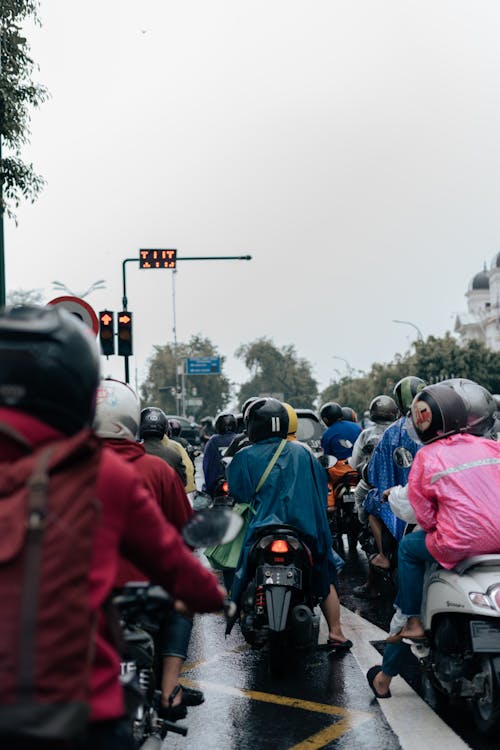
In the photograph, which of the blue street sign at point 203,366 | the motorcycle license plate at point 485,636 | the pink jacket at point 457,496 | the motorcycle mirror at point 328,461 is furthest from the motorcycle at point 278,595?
the blue street sign at point 203,366

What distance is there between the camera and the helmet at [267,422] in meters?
6.24

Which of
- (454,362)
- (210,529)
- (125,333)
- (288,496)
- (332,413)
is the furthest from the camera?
(454,362)

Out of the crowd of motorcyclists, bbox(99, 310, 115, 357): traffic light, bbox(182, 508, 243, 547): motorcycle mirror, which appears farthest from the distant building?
bbox(182, 508, 243, 547): motorcycle mirror

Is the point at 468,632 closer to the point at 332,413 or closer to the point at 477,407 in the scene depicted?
the point at 477,407

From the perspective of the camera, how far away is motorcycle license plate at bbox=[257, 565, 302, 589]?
5.62 meters

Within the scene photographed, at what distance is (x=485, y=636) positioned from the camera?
4438 mm

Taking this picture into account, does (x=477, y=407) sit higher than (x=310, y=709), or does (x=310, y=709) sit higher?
(x=477, y=407)

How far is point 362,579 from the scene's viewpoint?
953 centimetres

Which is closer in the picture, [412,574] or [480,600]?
[480,600]

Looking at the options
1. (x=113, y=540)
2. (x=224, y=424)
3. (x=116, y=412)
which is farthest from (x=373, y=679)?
(x=224, y=424)

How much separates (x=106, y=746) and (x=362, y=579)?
7604mm

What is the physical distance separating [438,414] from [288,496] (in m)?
1.36

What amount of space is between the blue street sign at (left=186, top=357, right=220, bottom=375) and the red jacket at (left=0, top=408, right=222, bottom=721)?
79.9 metres

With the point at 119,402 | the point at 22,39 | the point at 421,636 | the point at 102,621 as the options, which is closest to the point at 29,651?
the point at 102,621
